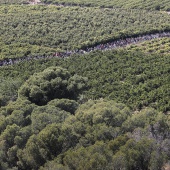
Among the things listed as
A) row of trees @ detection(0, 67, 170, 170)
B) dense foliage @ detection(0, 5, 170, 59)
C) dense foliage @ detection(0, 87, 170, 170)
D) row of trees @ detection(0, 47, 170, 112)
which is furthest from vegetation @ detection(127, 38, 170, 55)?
dense foliage @ detection(0, 87, 170, 170)

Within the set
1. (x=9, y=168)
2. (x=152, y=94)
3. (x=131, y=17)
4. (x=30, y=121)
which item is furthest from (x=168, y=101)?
(x=131, y=17)

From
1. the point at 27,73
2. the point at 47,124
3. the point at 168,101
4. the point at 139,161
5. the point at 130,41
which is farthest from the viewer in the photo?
the point at 130,41

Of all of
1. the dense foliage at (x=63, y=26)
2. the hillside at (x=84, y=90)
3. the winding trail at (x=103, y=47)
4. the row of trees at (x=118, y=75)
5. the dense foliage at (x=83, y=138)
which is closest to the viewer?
the dense foliage at (x=83, y=138)

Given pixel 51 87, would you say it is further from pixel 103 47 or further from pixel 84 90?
pixel 103 47

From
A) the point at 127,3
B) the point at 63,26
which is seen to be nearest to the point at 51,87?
the point at 63,26

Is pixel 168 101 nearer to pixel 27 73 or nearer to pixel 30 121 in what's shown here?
pixel 30 121

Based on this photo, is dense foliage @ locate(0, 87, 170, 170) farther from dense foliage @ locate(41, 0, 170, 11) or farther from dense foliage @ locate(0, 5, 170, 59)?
dense foliage @ locate(41, 0, 170, 11)

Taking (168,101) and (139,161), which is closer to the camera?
(139,161)

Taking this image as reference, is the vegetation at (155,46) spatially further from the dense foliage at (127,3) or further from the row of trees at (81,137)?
the dense foliage at (127,3)

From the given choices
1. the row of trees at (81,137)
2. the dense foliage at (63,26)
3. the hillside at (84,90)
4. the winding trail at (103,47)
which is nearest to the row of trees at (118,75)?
the hillside at (84,90)
